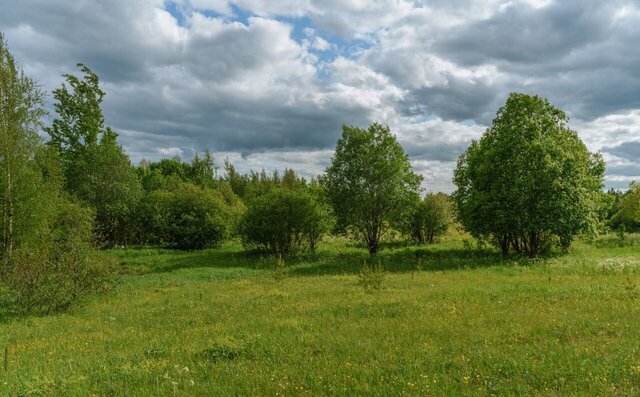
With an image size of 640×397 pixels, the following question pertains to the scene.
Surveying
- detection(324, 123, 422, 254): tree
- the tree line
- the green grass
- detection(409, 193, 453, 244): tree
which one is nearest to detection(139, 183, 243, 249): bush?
the tree line

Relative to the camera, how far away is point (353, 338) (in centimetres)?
1107

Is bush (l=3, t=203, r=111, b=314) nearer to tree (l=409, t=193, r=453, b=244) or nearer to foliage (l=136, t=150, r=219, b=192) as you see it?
tree (l=409, t=193, r=453, b=244)

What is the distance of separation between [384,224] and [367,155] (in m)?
6.84

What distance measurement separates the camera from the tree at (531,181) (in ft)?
96.8

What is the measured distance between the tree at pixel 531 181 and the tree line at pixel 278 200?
93 millimetres

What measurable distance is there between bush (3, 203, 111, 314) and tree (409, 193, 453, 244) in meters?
34.7

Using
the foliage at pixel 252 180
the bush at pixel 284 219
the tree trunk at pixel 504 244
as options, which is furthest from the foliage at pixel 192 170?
the tree trunk at pixel 504 244

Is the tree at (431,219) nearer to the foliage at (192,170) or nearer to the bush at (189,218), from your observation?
the bush at (189,218)

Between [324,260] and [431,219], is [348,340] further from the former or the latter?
[431,219]

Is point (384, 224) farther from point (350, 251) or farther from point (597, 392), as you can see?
point (597, 392)

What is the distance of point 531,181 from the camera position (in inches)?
1177

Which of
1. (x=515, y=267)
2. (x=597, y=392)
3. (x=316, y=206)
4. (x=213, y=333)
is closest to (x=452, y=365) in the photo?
(x=597, y=392)

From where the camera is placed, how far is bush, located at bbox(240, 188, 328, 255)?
3941cm

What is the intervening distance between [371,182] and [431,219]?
535 inches
